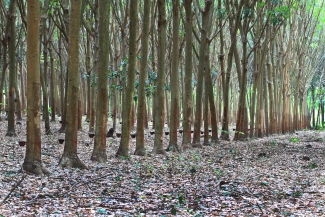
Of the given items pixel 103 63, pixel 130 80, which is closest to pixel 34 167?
pixel 103 63

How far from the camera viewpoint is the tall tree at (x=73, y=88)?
27.0 feet

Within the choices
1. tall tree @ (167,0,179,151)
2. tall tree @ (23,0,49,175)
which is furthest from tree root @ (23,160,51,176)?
tall tree @ (167,0,179,151)

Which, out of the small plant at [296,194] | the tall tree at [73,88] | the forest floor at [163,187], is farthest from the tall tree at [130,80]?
the small plant at [296,194]

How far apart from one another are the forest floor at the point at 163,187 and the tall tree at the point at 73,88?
14.5 inches

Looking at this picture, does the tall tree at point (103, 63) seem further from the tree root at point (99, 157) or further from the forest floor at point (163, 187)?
the forest floor at point (163, 187)

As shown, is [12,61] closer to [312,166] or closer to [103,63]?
[103,63]

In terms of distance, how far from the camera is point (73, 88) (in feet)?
27.5

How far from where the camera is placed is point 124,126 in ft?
34.7

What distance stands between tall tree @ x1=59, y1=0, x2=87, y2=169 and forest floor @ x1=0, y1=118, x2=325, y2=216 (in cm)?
37

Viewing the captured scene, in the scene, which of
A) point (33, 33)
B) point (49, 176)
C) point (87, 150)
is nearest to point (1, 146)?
point (87, 150)

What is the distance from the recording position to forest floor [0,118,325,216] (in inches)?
230

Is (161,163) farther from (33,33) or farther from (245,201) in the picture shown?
(33,33)

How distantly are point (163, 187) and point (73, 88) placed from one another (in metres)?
2.85

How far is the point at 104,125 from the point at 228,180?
325 cm
